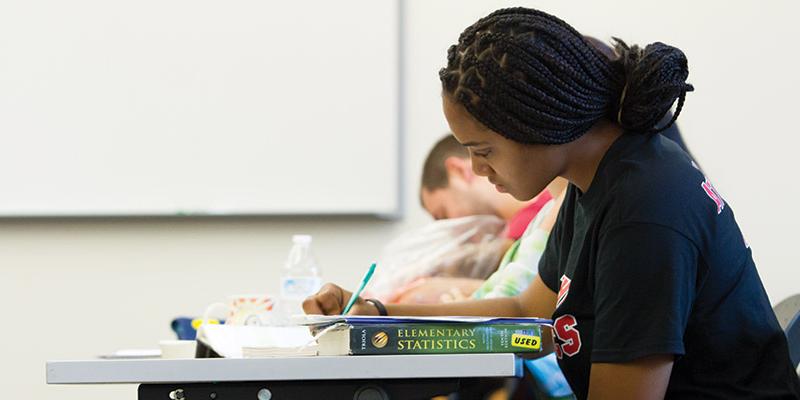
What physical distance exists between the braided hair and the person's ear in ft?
5.24

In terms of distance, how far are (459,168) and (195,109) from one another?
96 centimetres

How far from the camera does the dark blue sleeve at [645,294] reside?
3.97 feet

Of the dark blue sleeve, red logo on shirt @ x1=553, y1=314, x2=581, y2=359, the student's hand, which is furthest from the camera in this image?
the student's hand

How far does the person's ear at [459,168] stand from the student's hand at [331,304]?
1.39 m

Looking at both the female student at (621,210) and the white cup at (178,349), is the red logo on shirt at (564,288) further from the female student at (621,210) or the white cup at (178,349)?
the white cup at (178,349)

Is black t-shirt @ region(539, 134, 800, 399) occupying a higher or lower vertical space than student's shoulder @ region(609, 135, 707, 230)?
lower

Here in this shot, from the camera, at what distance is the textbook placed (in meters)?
1.10

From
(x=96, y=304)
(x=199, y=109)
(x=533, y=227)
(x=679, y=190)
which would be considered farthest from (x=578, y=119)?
(x=96, y=304)

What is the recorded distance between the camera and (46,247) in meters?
3.59

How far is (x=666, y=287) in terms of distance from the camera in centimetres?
122

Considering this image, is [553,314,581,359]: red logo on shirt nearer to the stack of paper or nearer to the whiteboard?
the stack of paper

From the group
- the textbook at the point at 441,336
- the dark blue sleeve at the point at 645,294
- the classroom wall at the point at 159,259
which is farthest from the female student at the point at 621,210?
the classroom wall at the point at 159,259

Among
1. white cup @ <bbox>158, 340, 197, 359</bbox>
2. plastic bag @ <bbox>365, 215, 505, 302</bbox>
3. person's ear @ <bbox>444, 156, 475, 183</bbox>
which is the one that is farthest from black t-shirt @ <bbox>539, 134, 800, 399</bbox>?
person's ear @ <bbox>444, 156, 475, 183</bbox>

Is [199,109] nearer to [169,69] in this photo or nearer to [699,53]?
[169,69]
